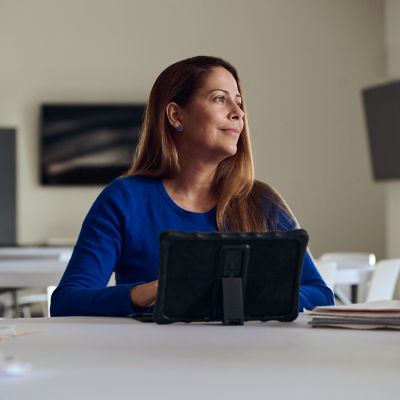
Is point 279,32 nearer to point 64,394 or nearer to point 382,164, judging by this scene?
point 382,164

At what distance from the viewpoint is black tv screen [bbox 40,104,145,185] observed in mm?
7508

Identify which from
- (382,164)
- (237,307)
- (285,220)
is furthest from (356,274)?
(382,164)

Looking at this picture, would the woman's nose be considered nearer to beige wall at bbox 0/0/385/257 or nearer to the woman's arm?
the woman's arm

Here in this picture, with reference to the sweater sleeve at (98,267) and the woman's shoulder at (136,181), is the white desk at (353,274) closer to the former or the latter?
the woman's shoulder at (136,181)

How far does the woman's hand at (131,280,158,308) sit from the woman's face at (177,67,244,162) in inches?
21.2

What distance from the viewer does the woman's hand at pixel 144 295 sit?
1541mm

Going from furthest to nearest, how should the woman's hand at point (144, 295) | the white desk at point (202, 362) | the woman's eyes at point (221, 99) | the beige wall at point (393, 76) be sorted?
the beige wall at point (393, 76) < the woman's eyes at point (221, 99) < the woman's hand at point (144, 295) < the white desk at point (202, 362)

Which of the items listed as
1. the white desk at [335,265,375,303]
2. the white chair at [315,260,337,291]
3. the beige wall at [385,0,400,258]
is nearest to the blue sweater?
the white chair at [315,260,337,291]

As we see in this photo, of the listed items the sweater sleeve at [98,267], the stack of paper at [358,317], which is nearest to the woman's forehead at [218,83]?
the sweater sleeve at [98,267]

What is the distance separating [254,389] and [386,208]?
7000mm

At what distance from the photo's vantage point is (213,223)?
76.9 inches

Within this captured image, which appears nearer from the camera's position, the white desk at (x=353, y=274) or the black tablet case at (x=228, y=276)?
the black tablet case at (x=228, y=276)

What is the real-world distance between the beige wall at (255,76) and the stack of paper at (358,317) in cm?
628

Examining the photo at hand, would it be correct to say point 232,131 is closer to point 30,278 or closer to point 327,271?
point 327,271
